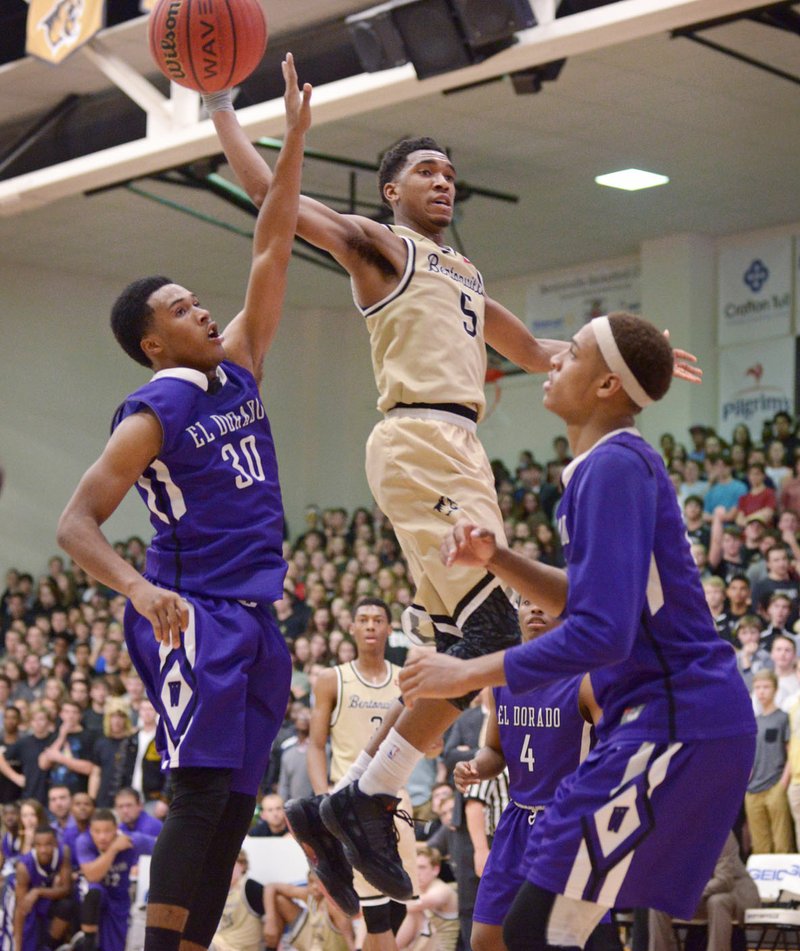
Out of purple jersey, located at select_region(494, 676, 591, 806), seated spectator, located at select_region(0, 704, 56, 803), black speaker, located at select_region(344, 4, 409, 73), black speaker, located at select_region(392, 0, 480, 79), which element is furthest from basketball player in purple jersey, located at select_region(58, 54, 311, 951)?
seated spectator, located at select_region(0, 704, 56, 803)

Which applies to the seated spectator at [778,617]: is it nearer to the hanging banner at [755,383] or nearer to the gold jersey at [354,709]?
the gold jersey at [354,709]

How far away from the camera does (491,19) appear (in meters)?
10.9

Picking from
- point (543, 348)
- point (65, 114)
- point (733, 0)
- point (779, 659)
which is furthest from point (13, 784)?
point (543, 348)

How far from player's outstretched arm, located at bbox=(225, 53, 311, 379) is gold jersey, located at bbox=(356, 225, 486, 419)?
34cm

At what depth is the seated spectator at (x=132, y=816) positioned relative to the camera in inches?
465

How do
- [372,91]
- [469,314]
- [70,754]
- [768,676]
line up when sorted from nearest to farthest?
[469,314] → [768,676] → [372,91] → [70,754]

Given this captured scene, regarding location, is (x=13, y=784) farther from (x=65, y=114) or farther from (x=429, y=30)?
(x=429, y=30)

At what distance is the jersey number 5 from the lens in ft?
15.5

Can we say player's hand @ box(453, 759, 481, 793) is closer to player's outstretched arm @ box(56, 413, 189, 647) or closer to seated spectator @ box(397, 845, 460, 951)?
player's outstretched arm @ box(56, 413, 189, 647)

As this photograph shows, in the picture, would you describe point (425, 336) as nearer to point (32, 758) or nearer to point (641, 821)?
point (641, 821)

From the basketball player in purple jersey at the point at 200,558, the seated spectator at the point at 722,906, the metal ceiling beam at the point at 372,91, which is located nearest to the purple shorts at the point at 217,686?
the basketball player in purple jersey at the point at 200,558

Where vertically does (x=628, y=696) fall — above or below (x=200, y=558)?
below

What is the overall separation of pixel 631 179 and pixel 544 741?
1201 centimetres

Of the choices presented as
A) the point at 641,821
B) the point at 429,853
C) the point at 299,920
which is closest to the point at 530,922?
the point at 641,821
